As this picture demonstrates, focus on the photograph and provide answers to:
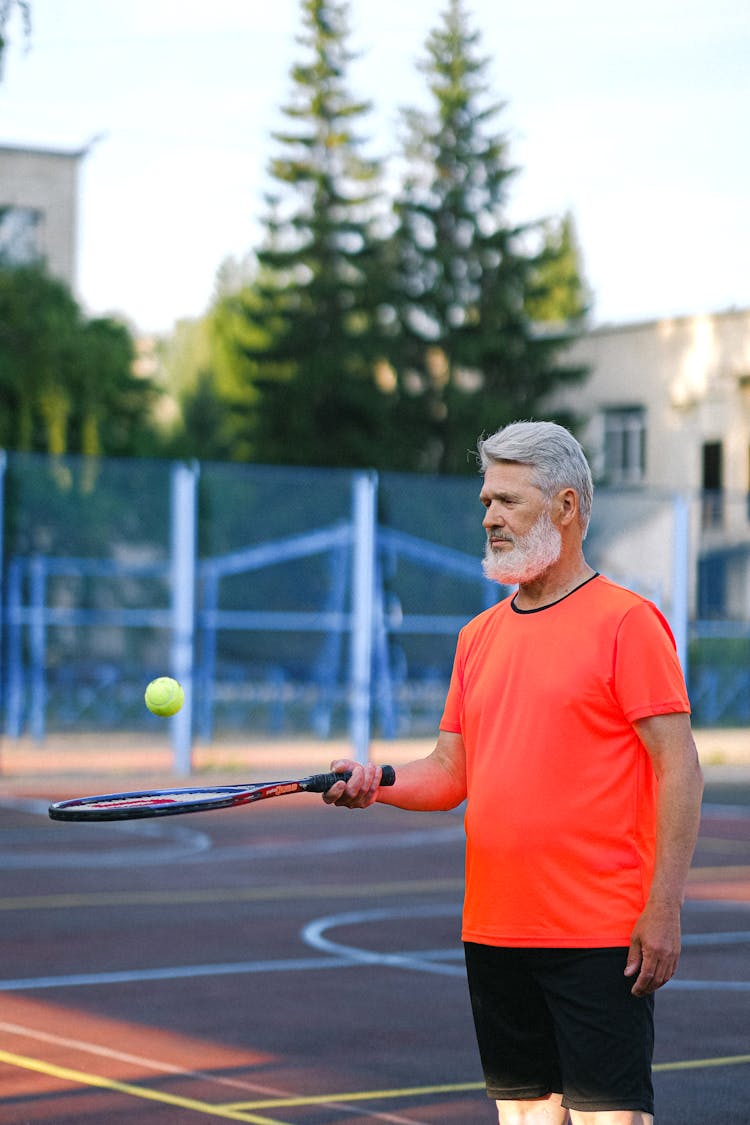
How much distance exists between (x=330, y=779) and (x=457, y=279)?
1780 inches

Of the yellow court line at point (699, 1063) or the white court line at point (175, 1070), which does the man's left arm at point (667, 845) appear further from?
the yellow court line at point (699, 1063)

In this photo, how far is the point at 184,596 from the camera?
21.7 m

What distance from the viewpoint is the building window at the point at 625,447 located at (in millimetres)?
44625

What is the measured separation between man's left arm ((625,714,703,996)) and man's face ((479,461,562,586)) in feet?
1.50

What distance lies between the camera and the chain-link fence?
2384cm

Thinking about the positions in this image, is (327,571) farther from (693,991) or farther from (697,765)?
(697,765)

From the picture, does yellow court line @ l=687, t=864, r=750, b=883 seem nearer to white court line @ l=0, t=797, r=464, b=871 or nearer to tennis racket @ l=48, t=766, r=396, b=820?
white court line @ l=0, t=797, r=464, b=871

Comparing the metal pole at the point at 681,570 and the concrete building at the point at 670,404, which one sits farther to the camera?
the concrete building at the point at 670,404

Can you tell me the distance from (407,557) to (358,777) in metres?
22.2

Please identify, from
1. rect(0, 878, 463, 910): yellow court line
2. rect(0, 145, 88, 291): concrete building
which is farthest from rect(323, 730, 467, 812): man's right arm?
rect(0, 145, 88, 291): concrete building

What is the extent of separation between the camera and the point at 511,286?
49406 mm

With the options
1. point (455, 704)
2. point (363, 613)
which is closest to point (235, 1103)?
point (455, 704)

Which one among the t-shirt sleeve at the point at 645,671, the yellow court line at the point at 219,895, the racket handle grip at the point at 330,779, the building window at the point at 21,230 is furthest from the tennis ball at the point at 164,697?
the building window at the point at 21,230

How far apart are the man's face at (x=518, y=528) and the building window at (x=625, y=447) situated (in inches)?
1572
